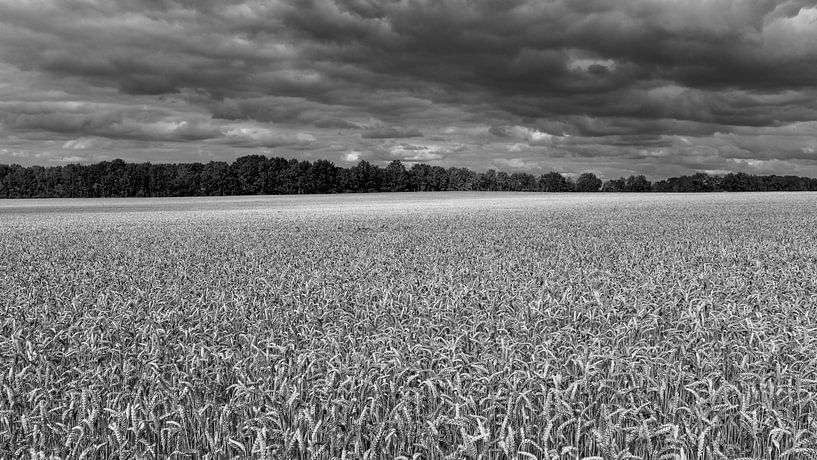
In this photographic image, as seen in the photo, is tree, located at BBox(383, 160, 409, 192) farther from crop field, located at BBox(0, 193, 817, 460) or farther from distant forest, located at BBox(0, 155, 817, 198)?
crop field, located at BBox(0, 193, 817, 460)

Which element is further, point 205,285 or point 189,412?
point 205,285

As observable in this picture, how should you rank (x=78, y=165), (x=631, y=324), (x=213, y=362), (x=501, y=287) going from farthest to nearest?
(x=78, y=165) → (x=501, y=287) → (x=631, y=324) → (x=213, y=362)

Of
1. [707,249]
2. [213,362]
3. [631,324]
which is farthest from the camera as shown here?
[707,249]

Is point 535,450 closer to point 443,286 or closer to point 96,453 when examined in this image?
point 96,453

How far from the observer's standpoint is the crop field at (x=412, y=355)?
15.2 feet

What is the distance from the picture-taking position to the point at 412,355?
6.29m

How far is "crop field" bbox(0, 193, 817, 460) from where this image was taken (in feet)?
15.2

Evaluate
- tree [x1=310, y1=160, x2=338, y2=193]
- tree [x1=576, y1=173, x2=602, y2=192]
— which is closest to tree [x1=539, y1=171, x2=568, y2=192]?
tree [x1=576, y1=173, x2=602, y2=192]

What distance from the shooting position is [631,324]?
8.00 meters

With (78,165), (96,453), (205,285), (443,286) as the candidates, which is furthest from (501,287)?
(78,165)

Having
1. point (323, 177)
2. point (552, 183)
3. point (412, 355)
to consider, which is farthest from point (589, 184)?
point (412, 355)

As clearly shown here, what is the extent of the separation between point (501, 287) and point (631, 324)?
12.0 ft

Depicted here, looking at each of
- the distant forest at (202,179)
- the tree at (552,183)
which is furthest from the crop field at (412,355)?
the tree at (552,183)

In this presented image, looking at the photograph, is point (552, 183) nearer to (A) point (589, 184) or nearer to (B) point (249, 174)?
(A) point (589, 184)
